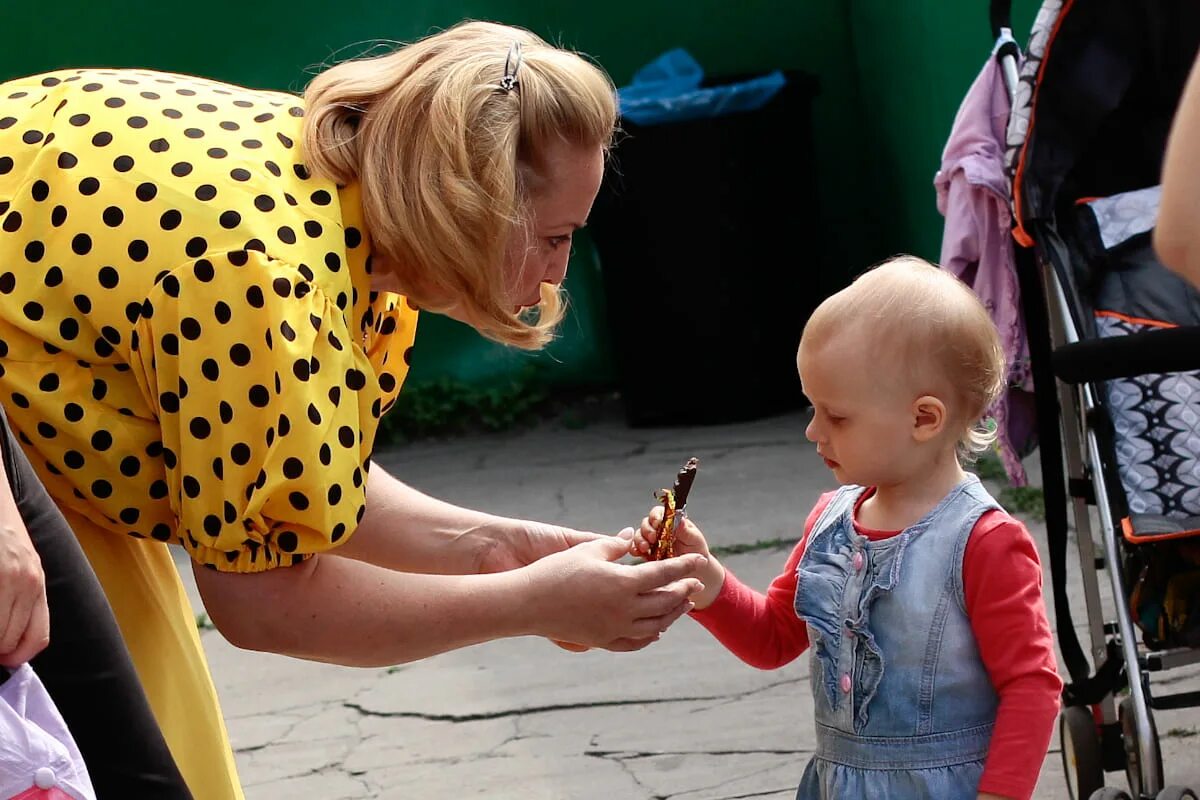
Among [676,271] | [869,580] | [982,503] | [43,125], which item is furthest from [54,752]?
[676,271]

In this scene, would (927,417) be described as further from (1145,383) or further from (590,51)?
(590,51)

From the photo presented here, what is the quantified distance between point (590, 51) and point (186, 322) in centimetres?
521

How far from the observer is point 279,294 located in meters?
1.82

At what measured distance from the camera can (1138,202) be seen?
3.17 metres

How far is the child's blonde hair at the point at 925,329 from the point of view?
2037mm

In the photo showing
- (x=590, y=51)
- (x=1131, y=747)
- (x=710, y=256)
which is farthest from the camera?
(x=590, y=51)

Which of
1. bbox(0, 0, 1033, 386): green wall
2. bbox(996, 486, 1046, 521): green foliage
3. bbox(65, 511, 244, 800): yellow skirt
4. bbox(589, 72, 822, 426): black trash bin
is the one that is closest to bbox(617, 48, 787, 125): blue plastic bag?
bbox(589, 72, 822, 426): black trash bin

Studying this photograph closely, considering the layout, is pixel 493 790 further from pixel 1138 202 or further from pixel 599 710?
pixel 1138 202

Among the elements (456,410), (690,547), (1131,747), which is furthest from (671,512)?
(456,410)

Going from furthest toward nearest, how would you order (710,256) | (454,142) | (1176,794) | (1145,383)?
(710,256), (1145,383), (1176,794), (454,142)

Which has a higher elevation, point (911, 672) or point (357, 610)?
point (357, 610)

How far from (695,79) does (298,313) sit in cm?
463

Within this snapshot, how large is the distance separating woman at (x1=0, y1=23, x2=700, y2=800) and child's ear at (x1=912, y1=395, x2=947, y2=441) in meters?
0.36

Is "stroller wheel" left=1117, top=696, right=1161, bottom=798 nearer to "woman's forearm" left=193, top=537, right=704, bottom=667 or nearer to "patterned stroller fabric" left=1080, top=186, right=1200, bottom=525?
"patterned stroller fabric" left=1080, top=186, right=1200, bottom=525
